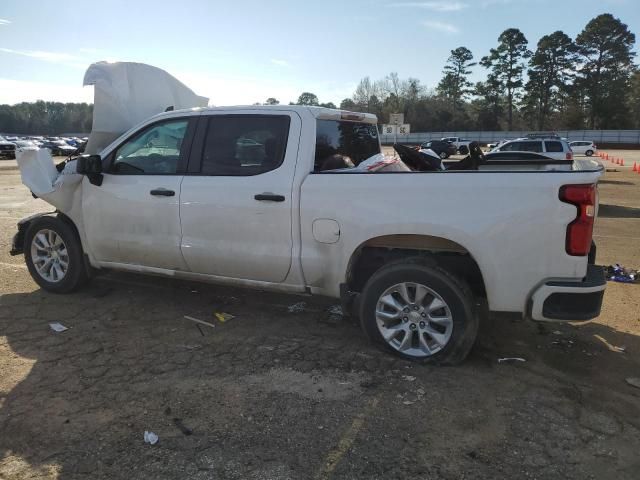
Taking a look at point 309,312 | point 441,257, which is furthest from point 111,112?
point 441,257

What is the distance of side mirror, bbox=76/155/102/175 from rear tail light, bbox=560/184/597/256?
12.9ft

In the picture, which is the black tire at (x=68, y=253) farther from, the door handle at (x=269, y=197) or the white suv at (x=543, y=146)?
the white suv at (x=543, y=146)

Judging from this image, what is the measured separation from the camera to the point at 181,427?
9.82 ft

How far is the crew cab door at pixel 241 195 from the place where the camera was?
403 centimetres

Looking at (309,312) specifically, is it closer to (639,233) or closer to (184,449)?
(184,449)

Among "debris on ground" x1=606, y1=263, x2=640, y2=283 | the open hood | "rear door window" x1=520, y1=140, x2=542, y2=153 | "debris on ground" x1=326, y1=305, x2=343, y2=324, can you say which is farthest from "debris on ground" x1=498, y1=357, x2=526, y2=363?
"rear door window" x1=520, y1=140, x2=542, y2=153

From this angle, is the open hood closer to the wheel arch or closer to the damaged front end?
the damaged front end

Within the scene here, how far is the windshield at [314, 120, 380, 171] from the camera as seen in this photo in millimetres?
4234

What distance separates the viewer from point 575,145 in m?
42.2

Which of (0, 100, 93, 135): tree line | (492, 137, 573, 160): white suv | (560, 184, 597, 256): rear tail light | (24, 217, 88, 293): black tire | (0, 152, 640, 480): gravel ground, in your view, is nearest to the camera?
(0, 152, 640, 480): gravel ground

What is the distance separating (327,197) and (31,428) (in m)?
2.43

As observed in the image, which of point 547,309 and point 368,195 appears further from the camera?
point 368,195

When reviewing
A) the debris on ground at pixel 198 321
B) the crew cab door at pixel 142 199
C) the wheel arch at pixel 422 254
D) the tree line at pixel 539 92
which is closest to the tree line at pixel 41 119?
the tree line at pixel 539 92

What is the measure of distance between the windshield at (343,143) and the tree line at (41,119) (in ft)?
402
